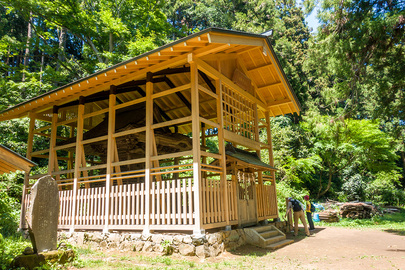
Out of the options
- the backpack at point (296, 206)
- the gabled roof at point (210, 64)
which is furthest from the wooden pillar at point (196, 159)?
the backpack at point (296, 206)

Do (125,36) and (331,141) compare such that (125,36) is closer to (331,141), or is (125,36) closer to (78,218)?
(78,218)

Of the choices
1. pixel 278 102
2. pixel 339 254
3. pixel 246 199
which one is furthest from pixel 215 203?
pixel 278 102

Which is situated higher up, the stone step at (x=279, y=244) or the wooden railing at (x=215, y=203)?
the wooden railing at (x=215, y=203)

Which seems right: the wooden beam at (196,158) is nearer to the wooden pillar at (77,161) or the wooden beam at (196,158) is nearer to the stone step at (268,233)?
the stone step at (268,233)

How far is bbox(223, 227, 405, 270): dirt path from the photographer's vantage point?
263 inches

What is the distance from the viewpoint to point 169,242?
7.54 meters

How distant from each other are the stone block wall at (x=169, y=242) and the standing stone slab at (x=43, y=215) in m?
2.55

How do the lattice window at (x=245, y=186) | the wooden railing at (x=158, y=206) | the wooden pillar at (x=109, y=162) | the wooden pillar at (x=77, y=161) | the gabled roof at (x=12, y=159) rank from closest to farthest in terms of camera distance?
the gabled roof at (x=12, y=159), the wooden railing at (x=158, y=206), the wooden pillar at (x=109, y=162), the lattice window at (x=245, y=186), the wooden pillar at (x=77, y=161)

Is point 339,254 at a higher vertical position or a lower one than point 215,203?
lower

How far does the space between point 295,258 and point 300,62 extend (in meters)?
24.6

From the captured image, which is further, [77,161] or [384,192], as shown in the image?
[384,192]

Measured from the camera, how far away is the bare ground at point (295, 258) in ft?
21.4

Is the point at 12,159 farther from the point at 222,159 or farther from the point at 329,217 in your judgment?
the point at 329,217

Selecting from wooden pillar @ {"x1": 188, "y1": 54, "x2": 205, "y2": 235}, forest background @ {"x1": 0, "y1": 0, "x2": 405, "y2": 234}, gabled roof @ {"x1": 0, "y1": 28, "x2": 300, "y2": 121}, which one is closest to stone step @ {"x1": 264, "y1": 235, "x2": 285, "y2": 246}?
wooden pillar @ {"x1": 188, "y1": 54, "x2": 205, "y2": 235}
